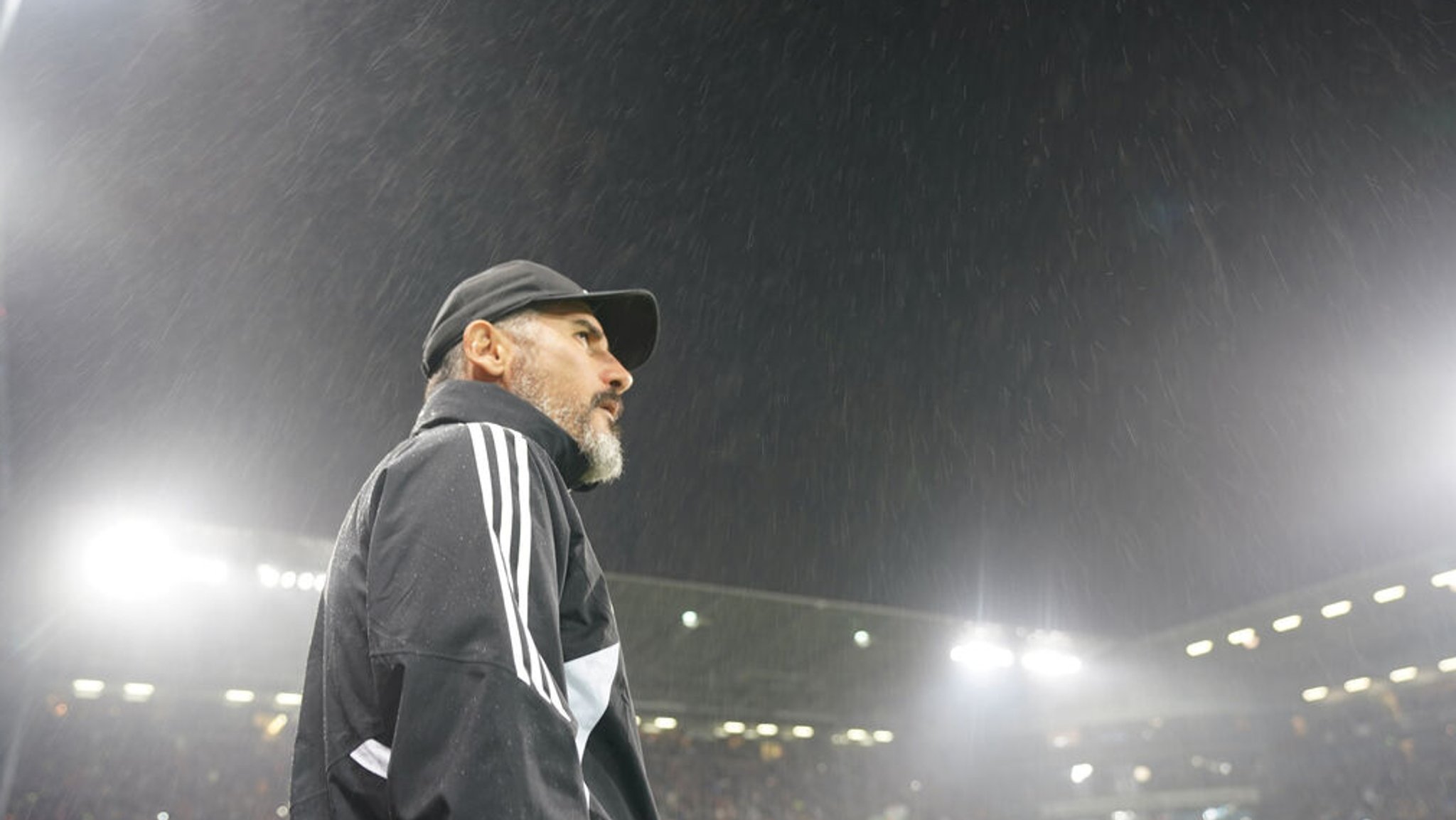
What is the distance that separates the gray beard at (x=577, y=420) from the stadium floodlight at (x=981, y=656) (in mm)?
17495

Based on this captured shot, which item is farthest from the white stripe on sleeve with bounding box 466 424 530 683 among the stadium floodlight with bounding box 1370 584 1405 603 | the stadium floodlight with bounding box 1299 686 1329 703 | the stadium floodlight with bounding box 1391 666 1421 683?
the stadium floodlight with bounding box 1299 686 1329 703

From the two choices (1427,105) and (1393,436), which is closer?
(1427,105)

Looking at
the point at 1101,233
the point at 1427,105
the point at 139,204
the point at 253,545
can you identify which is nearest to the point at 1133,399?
the point at 1101,233

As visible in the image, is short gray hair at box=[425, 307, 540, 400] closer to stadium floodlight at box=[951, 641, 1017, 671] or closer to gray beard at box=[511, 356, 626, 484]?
gray beard at box=[511, 356, 626, 484]

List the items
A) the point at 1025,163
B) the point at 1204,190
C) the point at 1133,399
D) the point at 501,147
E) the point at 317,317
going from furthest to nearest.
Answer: the point at 1133,399
the point at 317,317
the point at 1204,190
the point at 1025,163
the point at 501,147

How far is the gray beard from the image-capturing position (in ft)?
4.76

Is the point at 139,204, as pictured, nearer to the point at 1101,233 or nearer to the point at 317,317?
the point at 317,317

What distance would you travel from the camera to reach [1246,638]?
17.9 meters

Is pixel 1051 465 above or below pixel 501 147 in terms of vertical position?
above

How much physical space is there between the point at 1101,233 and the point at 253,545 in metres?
11.2

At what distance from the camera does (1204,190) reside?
23.2 ft

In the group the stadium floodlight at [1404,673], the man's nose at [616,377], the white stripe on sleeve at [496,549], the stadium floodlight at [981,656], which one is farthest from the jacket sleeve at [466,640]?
the stadium floodlight at [1404,673]

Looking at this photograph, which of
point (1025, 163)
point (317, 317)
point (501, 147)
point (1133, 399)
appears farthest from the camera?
point (1133, 399)

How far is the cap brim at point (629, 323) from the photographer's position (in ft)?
5.55
